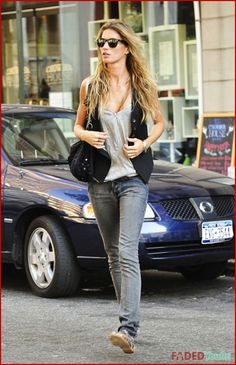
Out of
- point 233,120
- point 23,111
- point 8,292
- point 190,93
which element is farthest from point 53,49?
point 8,292

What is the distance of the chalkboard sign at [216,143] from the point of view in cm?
1236

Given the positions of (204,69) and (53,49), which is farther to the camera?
(53,49)

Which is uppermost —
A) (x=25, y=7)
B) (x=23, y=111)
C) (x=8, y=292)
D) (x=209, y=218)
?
(x=25, y=7)

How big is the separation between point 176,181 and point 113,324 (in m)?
1.70

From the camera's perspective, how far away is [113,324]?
6.51 meters

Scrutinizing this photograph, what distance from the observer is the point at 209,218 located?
757cm

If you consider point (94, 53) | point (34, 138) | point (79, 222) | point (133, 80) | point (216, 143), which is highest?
point (94, 53)

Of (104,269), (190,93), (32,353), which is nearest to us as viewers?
(32,353)

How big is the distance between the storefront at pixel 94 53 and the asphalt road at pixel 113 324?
17.5 feet

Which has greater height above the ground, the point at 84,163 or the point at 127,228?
the point at 84,163

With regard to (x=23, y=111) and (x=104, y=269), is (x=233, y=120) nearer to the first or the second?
(x=23, y=111)

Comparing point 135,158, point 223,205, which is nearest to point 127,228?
point 135,158

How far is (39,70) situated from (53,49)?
47 cm

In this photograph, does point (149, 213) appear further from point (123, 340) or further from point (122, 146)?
point (123, 340)
